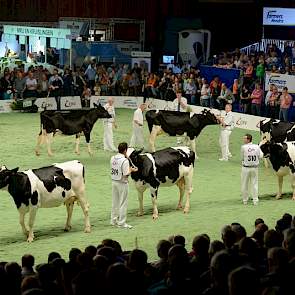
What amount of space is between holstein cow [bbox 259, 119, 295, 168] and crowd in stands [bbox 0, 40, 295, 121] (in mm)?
6112

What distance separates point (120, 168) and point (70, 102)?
1860 cm

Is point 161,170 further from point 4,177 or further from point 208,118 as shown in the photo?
point 208,118

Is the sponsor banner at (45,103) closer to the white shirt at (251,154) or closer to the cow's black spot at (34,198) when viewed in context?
the white shirt at (251,154)

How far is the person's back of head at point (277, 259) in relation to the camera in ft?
26.9

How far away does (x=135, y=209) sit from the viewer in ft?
57.0

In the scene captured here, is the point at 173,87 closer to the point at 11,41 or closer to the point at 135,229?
the point at 11,41

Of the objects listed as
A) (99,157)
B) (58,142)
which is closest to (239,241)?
(99,157)

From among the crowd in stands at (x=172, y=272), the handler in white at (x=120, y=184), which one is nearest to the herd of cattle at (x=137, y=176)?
the handler in white at (x=120, y=184)

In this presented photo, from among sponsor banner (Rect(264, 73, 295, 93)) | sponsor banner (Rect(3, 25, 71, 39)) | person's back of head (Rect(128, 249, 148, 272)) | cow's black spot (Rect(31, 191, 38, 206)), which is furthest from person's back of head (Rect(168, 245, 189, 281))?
sponsor banner (Rect(3, 25, 71, 39))

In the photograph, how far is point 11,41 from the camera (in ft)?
124

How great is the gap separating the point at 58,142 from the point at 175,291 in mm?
18215

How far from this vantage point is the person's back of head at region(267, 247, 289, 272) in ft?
26.9

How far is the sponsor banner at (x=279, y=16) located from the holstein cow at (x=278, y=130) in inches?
579

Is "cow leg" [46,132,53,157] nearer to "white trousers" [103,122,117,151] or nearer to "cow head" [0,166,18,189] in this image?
"white trousers" [103,122,117,151]
